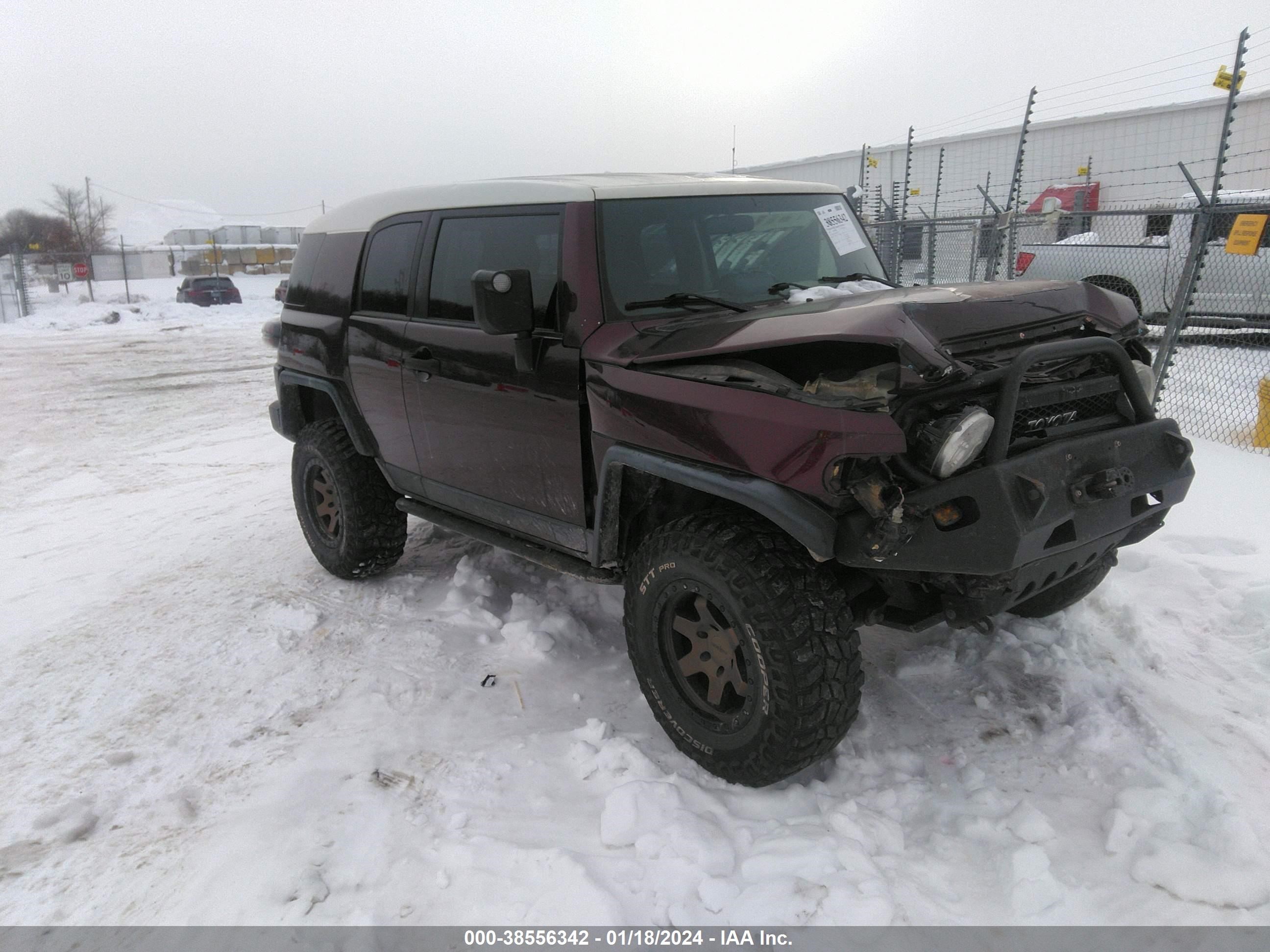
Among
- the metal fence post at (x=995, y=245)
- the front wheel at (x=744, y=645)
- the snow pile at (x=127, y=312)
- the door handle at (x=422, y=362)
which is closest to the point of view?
the front wheel at (x=744, y=645)

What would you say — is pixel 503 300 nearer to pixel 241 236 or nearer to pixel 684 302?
pixel 684 302

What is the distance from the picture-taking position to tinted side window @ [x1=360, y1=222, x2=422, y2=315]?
4129mm

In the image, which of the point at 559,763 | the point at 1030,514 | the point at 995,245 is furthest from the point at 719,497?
the point at 995,245

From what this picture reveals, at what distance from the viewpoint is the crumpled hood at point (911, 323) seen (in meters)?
2.39

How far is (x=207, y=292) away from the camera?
2895 centimetres

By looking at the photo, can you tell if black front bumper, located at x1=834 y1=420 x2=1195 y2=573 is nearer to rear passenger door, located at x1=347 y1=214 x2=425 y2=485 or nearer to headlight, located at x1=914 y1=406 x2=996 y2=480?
headlight, located at x1=914 y1=406 x2=996 y2=480

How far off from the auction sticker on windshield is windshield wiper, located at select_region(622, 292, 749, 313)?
886 mm

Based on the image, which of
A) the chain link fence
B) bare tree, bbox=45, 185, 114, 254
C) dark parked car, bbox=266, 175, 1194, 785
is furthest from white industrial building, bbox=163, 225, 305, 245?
dark parked car, bbox=266, 175, 1194, 785

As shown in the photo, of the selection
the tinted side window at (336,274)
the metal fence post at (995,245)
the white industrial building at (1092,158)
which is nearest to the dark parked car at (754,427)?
the tinted side window at (336,274)

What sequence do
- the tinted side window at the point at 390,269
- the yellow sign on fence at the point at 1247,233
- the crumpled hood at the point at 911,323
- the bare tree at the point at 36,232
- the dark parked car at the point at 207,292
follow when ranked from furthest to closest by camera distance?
the bare tree at the point at 36,232
the dark parked car at the point at 207,292
the yellow sign on fence at the point at 1247,233
the tinted side window at the point at 390,269
the crumpled hood at the point at 911,323

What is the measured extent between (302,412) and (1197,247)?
21.0 feet

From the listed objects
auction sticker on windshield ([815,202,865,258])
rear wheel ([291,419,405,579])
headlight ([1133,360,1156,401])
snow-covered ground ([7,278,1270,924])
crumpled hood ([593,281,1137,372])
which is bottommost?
snow-covered ground ([7,278,1270,924])

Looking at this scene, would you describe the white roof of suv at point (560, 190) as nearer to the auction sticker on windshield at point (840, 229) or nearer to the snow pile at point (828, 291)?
the auction sticker on windshield at point (840, 229)

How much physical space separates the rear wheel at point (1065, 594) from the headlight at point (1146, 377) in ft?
2.17
